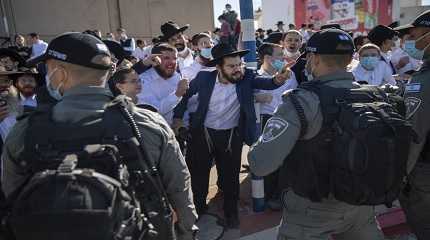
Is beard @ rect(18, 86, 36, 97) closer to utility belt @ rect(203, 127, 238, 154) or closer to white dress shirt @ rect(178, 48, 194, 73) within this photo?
utility belt @ rect(203, 127, 238, 154)

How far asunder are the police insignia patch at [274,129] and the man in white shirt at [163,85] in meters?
1.85

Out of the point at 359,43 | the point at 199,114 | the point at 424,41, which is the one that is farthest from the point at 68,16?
the point at 424,41

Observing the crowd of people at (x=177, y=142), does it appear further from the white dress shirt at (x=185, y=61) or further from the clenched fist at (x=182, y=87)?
the white dress shirt at (x=185, y=61)

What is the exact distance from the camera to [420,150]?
2.66m

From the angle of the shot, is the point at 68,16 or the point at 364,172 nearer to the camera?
the point at 364,172

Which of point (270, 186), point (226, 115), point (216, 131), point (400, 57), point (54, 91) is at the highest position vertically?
point (54, 91)

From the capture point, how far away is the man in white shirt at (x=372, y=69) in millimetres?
4926

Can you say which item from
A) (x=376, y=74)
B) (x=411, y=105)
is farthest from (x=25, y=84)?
(x=376, y=74)

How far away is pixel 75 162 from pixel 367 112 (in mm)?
1466

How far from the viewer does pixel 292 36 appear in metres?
6.15

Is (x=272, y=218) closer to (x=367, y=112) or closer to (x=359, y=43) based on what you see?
(x=367, y=112)

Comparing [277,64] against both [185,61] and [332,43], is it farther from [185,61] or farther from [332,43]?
[332,43]

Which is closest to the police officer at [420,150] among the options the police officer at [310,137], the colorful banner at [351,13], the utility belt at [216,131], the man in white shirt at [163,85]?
the police officer at [310,137]

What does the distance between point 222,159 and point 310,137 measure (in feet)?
6.89
